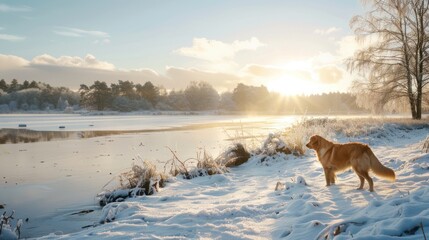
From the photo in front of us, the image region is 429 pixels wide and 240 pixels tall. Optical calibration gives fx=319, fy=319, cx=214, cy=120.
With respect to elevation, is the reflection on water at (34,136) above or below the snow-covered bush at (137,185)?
above

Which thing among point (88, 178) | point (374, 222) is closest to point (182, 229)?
point (374, 222)

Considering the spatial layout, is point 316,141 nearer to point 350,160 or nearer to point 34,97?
point 350,160

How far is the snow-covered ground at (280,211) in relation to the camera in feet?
11.9

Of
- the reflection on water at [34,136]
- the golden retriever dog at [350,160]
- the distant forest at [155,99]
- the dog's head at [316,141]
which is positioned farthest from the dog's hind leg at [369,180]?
the distant forest at [155,99]

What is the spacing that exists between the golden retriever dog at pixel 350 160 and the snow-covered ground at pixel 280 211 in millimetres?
258

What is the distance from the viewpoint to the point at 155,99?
9575cm

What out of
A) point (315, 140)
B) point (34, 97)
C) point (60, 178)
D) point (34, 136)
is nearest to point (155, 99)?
point (34, 97)

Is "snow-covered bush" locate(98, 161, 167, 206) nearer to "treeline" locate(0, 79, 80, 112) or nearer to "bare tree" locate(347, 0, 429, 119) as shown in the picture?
"bare tree" locate(347, 0, 429, 119)

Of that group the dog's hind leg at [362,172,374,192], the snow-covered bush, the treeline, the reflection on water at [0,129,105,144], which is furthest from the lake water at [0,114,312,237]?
the treeline

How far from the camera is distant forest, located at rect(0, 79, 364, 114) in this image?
288 feet

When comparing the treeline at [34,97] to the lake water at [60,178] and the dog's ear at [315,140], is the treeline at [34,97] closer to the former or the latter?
the lake water at [60,178]

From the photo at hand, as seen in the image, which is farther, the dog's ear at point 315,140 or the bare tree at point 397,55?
the bare tree at point 397,55

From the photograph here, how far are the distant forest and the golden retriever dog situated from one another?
265 feet

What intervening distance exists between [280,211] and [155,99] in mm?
92864
